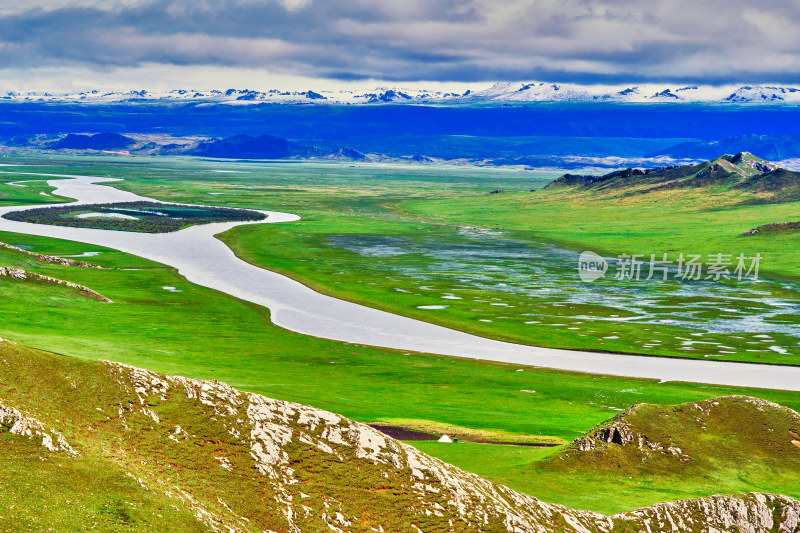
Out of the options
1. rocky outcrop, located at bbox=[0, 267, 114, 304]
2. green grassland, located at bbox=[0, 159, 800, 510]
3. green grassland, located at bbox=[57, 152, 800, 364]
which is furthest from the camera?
rocky outcrop, located at bbox=[0, 267, 114, 304]

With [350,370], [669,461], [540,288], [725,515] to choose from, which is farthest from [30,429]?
[540,288]

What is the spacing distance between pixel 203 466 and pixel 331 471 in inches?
134

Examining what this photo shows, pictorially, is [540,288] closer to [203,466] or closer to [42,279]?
[42,279]

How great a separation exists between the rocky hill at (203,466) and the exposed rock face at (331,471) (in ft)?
0.11

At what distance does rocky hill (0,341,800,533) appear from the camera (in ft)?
65.5

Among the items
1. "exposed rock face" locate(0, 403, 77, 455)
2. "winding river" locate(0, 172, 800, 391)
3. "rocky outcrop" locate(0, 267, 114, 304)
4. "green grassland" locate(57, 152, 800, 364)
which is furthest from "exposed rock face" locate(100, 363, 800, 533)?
"rocky outcrop" locate(0, 267, 114, 304)

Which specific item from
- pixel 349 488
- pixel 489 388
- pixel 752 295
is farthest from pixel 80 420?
pixel 752 295

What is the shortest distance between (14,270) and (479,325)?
53.1 m

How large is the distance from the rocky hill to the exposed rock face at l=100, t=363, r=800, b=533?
0.03 m

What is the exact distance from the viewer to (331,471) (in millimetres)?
23594

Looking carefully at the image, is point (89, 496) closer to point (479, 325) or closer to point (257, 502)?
point (257, 502)

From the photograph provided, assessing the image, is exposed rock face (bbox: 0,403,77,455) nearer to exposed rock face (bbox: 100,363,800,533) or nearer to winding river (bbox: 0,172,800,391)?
exposed rock face (bbox: 100,363,800,533)

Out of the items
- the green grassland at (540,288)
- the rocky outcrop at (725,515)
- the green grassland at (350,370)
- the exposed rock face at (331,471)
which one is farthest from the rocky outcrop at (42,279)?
the rocky outcrop at (725,515)

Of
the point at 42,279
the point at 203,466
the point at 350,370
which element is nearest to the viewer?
the point at 203,466
